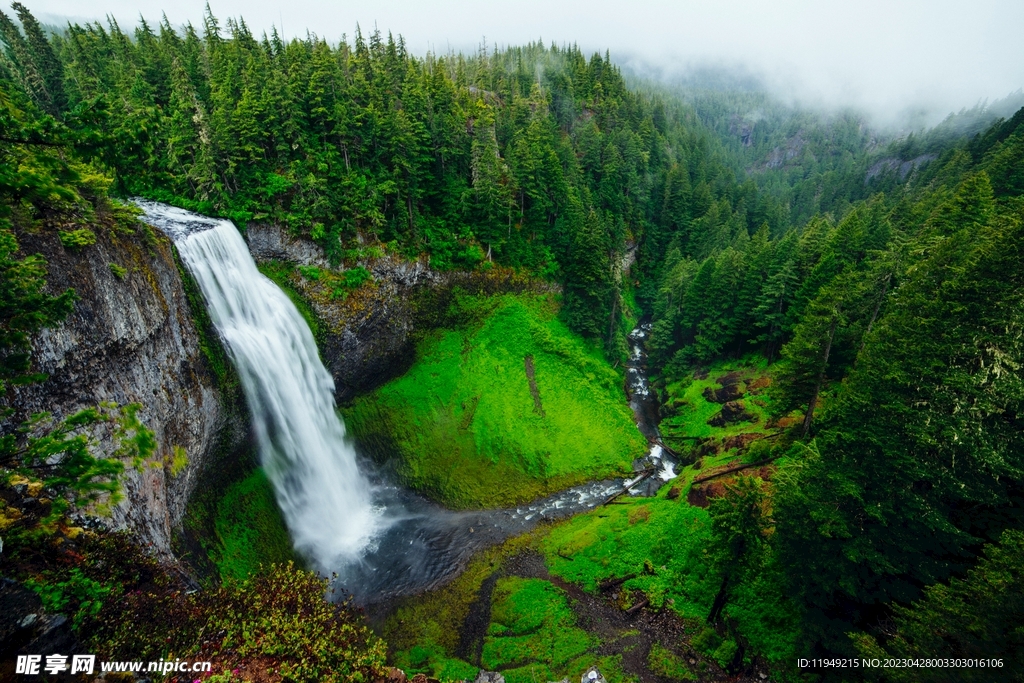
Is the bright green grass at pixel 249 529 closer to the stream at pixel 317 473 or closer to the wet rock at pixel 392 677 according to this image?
the stream at pixel 317 473

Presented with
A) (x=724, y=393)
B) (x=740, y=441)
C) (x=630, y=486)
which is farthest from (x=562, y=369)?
(x=740, y=441)

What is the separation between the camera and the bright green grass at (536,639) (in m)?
19.6

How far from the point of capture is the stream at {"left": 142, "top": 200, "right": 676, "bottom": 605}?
25.1m

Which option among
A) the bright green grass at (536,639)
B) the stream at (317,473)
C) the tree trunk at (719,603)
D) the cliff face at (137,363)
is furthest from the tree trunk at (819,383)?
the cliff face at (137,363)

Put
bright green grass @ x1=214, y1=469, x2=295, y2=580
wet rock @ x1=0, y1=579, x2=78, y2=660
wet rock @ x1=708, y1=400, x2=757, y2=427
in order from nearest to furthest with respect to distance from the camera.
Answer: wet rock @ x1=0, y1=579, x2=78, y2=660, bright green grass @ x1=214, y1=469, x2=295, y2=580, wet rock @ x1=708, y1=400, x2=757, y2=427

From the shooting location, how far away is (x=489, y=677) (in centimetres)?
1872

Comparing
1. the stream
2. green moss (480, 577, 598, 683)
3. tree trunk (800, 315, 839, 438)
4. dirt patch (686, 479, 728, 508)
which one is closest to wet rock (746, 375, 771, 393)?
tree trunk (800, 315, 839, 438)

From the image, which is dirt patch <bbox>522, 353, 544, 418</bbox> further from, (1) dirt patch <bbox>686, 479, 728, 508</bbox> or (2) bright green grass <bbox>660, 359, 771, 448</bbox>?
(1) dirt patch <bbox>686, 479, 728, 508</bbox>

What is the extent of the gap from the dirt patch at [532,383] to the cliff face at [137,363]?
22829mm

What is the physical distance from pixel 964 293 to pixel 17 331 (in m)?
24.2

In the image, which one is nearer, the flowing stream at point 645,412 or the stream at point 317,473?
the stream at point 317,473

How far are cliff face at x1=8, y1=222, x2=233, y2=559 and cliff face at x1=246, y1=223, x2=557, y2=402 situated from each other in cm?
937

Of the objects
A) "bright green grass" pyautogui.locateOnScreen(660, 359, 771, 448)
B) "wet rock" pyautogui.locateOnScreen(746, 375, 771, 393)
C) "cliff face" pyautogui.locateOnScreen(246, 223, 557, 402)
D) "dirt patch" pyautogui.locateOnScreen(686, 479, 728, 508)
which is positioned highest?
"cliff face" pyautogui.locateOnScreen(246, 223, 557, 402)

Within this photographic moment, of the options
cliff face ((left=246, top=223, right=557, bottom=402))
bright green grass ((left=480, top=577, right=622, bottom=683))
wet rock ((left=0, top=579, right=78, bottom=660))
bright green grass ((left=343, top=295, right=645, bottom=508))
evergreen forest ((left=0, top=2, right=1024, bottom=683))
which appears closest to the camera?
wet rock ((left=0, top=579, right=78, bottom=660))
